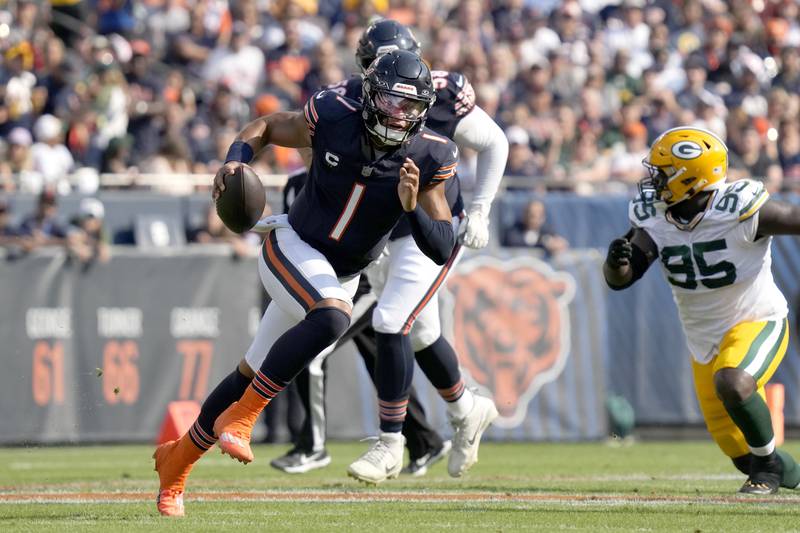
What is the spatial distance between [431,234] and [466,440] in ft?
5.66

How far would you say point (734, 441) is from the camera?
671cm

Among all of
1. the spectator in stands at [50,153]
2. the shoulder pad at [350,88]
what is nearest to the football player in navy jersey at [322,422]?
the shoulder pad at [350,88]

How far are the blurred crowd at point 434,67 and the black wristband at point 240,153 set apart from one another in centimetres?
592

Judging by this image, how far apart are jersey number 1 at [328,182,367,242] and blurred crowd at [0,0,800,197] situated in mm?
6026

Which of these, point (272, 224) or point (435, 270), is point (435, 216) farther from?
point (435, 270)

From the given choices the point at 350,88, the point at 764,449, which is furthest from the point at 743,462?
the point at 350,88

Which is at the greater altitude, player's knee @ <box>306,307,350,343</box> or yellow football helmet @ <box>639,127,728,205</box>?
yellow football helmet @ <box>639,127,728,205</box>

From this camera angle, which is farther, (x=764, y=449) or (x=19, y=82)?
(x=19, y=82)

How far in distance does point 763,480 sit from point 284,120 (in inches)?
105

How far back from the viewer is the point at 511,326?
11180 millimetres

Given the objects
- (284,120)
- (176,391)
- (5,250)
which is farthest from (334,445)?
(284,120)

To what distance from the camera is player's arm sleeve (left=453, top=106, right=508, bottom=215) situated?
6859 mm

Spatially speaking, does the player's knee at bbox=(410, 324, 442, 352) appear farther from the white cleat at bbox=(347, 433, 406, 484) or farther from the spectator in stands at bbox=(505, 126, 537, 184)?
the spectator in stands at bbox=(505, 126, 537, 184)

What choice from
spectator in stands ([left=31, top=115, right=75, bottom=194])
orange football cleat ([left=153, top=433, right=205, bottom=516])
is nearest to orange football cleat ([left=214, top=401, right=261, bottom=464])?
orange football cleat ([left=153, top=433, right=205, bottom=516])
